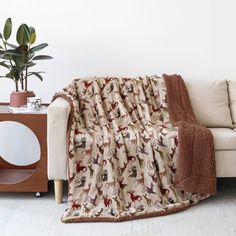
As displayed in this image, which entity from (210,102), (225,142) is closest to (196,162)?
(225,142)

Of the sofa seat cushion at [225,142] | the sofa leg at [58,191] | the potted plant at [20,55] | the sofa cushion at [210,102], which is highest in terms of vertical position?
the potted plant at [20,55]

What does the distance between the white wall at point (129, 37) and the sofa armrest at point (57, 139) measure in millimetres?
763

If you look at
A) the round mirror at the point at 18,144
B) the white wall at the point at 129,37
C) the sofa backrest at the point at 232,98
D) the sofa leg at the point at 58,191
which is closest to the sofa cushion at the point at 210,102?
the sofa backrest at the point at 232,98

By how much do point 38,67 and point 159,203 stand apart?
142 centimetres

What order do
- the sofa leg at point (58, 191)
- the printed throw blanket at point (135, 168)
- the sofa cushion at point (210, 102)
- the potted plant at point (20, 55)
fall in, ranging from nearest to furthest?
the printed throw blanket at point (135, 168)
the sofa leg at point (58, 191)
the potted plant at point (20, 55)
the sofa cushion at point (210, 102)

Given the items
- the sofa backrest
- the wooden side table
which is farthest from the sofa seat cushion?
the wooden side table

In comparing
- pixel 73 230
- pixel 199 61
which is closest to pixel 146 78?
pixel 199 61

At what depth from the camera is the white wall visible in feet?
10.3

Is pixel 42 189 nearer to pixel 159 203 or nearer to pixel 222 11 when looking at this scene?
pixel 159 203

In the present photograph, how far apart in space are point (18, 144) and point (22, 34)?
869 millimetres

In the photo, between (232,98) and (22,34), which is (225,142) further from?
(22,34)

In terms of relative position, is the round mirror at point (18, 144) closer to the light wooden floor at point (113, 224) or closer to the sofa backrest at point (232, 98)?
the light wooden floor at point (113, 224)

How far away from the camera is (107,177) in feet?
8.16

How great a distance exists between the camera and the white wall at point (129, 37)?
314 cm
